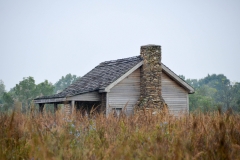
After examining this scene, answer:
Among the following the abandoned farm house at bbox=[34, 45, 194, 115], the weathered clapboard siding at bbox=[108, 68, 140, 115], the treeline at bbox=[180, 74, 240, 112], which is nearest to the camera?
the abandoned farm house at bbox=[34, 45, 194, 115]

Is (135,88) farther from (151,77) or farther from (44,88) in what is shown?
(44,88)

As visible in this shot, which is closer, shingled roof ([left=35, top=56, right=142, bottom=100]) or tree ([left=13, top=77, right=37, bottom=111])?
shingled roof ([left=35, top=56, right=142, bottom=100])

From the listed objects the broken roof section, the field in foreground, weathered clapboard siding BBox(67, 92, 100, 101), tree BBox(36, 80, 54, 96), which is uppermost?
tree BBox(36, 80, 54, 96)

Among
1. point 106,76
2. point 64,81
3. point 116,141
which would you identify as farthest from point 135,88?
point 64,81

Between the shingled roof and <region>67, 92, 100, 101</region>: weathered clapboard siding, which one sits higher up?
the shingled roof

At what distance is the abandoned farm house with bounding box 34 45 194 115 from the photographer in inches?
1000

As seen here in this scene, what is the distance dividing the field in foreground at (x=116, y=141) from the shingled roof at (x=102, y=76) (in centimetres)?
1737

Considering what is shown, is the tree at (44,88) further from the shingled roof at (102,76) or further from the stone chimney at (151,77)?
the stone chimney at (151,77)

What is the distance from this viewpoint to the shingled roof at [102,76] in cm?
2581

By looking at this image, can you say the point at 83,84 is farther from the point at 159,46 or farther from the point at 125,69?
the point at 159,46

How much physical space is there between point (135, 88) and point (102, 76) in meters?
2.79

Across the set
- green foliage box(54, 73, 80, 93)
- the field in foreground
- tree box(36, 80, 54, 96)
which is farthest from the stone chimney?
green foliage box(54, 73, 80, 93)

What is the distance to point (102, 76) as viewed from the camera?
2816 cm

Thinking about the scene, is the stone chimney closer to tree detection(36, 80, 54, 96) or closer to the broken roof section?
the broken roof section
